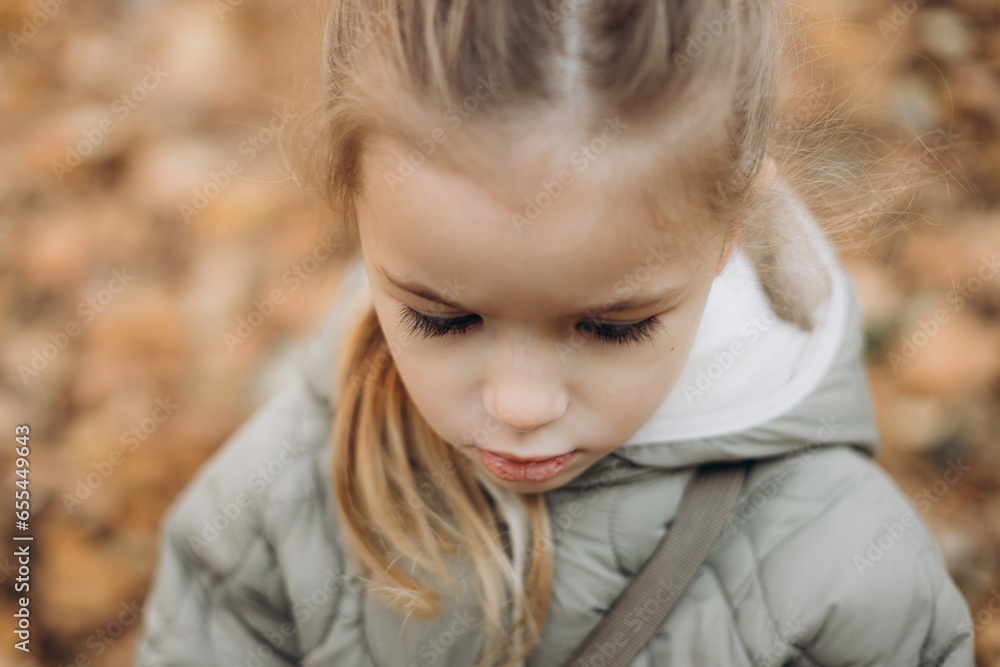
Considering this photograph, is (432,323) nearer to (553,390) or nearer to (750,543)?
(553,390)

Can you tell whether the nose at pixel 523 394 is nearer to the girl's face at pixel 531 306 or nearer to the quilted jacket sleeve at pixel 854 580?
the girl's face at pixel 531 306

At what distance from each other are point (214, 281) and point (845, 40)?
1.38 metres

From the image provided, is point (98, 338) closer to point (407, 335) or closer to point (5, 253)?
point (5, 253)

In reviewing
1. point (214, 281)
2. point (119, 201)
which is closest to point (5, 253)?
point (119, 201)

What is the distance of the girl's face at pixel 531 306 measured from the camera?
709mm

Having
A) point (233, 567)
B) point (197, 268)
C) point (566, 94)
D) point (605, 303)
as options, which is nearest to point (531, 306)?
point (605, 303)

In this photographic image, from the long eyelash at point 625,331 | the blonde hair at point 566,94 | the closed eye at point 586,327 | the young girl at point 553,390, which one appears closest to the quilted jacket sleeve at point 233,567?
the young girl at point 553,390

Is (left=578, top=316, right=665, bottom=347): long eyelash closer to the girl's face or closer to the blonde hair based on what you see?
the girl's face

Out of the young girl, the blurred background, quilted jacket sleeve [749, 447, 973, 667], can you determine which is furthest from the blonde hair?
the blurred background

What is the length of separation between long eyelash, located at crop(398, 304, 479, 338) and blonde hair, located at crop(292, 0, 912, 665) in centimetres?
12

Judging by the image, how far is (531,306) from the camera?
2.44 feet

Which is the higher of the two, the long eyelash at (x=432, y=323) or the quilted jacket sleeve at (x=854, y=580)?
the long eyelash at (x=432, y=323)

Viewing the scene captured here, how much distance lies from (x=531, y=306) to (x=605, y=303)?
6 centimetres

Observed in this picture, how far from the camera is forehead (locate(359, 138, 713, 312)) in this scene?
2.30 ft
